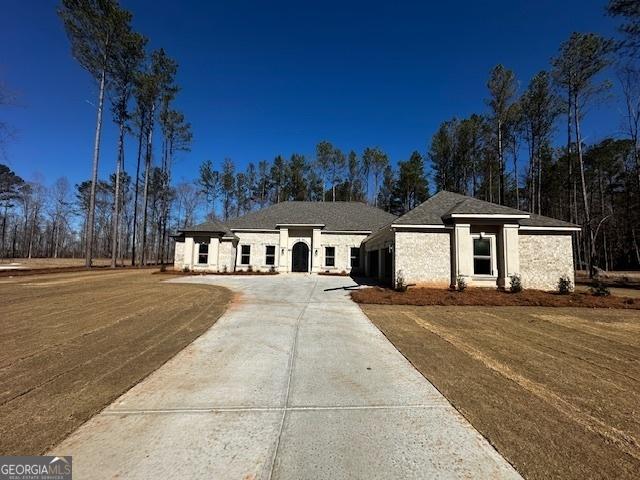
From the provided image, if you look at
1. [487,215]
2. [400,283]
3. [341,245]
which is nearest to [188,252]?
[341,245]

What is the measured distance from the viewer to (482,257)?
13922 mm

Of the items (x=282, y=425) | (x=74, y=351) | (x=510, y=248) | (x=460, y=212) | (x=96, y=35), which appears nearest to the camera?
(x=282, y=425)

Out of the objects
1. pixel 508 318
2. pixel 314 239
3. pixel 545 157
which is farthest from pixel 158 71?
pixel 545 157

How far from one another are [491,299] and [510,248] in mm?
3611

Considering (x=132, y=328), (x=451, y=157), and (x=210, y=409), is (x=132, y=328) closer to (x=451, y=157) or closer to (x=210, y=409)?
(x=210, y=409)

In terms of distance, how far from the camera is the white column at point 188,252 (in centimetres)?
2323

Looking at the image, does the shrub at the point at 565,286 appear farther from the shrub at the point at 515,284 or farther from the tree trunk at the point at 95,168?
the tree trunk at the point at 95,168

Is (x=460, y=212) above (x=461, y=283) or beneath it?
above

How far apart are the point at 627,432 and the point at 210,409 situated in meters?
4.15

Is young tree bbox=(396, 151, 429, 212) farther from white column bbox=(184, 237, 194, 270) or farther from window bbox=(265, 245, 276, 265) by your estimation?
white column bbox=(184, 237, 194, 270)

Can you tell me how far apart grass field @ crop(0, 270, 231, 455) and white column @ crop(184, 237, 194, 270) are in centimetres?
1236

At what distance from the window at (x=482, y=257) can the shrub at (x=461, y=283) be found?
0.77 m

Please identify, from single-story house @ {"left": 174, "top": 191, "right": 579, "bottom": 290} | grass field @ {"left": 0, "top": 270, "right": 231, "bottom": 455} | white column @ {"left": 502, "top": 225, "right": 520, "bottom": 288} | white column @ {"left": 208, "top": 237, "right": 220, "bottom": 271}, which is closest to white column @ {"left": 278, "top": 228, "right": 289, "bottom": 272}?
white column @ {"left": 208, "top": 237, "right": 220, "bottom": 271}

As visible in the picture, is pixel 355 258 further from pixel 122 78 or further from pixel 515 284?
pixel 122 78
